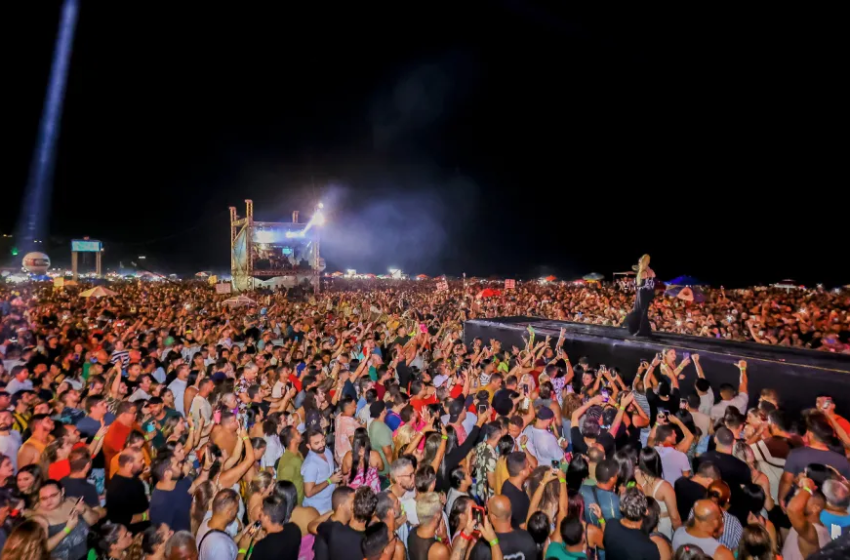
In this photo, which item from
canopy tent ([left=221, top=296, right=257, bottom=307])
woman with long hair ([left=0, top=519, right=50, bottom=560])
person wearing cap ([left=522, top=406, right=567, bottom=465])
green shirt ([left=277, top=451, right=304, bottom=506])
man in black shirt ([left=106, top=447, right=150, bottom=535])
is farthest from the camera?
canopy tent ([left=221, top=296, right=257, bottom=307])

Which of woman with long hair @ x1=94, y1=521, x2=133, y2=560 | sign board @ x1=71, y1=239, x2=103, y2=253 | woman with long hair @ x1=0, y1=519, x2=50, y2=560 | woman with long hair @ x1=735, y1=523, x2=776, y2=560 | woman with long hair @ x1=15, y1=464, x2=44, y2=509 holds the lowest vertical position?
woman with long hair @ x1=735, y1=523, x2=776, y2=560

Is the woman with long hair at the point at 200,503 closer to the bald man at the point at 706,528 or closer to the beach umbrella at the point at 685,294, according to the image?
the bald man at the point at 706,528

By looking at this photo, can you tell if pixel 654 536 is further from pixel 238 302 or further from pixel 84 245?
pixel 84 245

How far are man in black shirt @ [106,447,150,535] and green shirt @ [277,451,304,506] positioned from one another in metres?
0.95

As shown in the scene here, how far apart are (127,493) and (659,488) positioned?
3854mm

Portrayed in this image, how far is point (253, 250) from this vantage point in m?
34.2

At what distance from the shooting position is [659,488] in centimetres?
327

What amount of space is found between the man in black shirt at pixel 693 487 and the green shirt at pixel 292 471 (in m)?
2.87

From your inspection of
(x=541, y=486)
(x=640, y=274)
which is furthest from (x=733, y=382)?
(x=541, y=486)

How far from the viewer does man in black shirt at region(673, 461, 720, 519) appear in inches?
129

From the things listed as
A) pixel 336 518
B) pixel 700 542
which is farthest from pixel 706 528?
pixel 336 518

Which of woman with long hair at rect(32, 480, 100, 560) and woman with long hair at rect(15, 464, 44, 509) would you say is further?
woman with long hair at rect(15, 464, 44, 509)

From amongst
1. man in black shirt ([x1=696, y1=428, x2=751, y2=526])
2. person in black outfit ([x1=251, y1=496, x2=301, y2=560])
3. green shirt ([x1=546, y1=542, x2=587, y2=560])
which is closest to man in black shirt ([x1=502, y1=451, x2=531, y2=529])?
green shirt ([x1=546, y1=542, x2=587, y2=560])

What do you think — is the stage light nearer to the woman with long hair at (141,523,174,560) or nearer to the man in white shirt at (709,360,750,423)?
the man in white shirt at (709,360,750,423)
